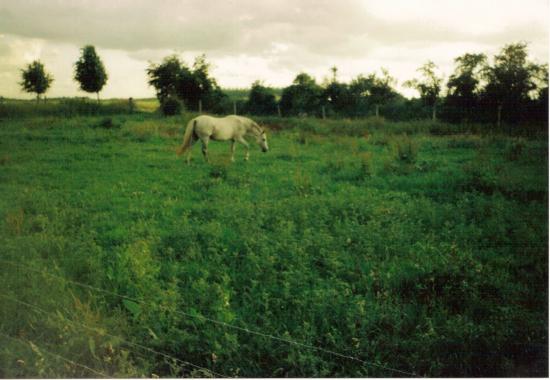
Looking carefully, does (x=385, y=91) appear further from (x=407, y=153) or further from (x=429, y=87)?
(x=407, y=153)

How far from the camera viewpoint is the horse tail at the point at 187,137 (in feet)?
38.7

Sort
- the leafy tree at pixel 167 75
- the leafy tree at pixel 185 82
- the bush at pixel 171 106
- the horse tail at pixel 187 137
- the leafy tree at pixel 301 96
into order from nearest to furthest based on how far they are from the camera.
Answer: the leafy tree at pixel 167 75 < the leafy tree at pixel 185 82 < the bush at pixel 171 106 < the horse tail at pixel 187 137 < the leafy tree at pixel 301 96

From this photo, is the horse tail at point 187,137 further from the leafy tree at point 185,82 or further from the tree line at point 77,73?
the tree line at point 77,73

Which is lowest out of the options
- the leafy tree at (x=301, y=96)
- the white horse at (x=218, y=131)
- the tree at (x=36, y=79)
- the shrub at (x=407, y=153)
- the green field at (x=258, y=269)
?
the green field at (x=258, y=269)

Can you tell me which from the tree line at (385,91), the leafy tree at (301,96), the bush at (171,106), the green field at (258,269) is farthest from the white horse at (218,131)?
the leafy tree at (301,96)

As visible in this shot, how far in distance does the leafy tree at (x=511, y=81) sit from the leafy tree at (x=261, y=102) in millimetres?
7984

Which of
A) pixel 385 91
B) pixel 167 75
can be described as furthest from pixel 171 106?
pixel 385 91

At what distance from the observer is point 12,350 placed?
3.49m

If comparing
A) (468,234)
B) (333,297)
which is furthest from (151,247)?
(468,234)

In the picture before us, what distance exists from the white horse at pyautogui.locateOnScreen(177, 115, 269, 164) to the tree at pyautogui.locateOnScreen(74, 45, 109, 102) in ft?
17.7

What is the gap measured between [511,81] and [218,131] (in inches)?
332

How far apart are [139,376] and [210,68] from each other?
680 cm

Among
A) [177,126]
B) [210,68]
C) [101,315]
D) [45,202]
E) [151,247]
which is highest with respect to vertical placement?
[210,68]

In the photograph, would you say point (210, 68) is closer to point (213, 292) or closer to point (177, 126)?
point (177, 126)
